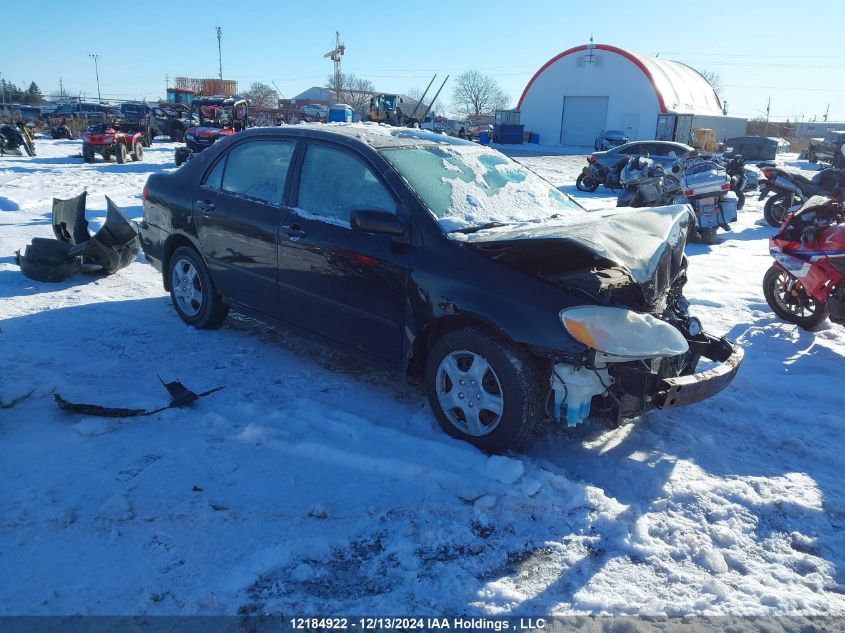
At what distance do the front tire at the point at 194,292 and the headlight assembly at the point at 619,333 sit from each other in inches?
127

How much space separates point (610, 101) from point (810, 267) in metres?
41.1

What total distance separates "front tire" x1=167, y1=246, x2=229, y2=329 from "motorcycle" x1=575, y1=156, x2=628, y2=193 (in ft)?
47.1

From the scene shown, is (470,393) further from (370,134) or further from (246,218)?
(246,218)

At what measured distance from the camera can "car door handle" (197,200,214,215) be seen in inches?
193

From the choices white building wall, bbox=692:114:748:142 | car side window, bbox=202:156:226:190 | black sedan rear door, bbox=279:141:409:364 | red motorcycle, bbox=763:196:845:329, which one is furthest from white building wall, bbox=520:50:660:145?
black sedan rear door, bbox=279:141:409:364

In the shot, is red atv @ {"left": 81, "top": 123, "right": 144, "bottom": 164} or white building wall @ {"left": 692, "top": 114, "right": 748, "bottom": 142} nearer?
red atv @ {"left": 81, "top": 123, "right": 144, "bottom": 164}

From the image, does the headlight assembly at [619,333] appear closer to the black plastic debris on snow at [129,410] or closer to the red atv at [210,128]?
the black plastic debris on snow at [129,410]

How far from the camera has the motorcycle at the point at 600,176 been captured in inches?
680

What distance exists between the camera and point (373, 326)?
385cm

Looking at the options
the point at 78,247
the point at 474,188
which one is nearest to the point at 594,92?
the point at 78,247

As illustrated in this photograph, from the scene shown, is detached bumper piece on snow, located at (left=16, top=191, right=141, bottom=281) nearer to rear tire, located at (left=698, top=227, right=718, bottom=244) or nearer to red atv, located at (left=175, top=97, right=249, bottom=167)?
rear tire, located at (left=698, top=227, right=718, bottom=244)

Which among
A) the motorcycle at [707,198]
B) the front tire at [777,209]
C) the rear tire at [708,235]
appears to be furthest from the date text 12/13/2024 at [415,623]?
the front tire at [777,209]

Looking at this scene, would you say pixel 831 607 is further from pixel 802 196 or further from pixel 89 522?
pixel 802 196

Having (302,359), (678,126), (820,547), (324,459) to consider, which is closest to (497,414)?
(324,459)
